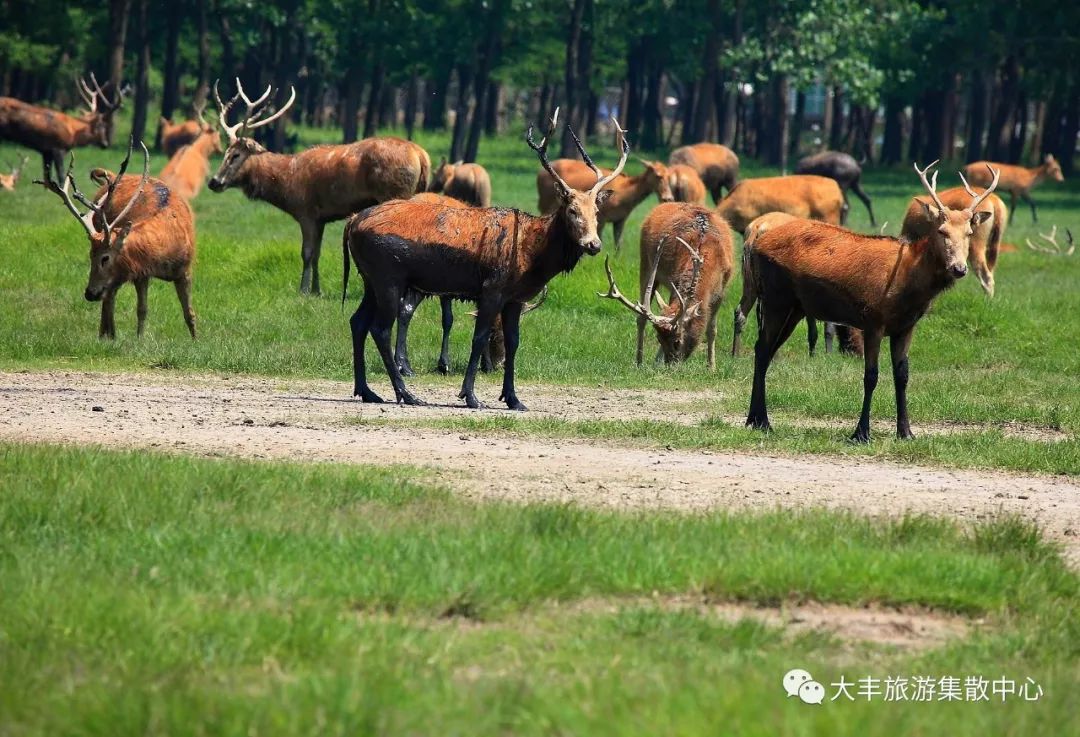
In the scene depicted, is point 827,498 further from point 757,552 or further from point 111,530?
point 111,530

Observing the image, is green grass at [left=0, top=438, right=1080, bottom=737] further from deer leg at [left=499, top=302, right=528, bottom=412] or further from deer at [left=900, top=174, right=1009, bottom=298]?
deer at [left=900, top=174, right=1009, bottom=298]

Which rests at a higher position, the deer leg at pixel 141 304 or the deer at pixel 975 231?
the deer at pixel 975 231

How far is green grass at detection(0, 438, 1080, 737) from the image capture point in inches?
228

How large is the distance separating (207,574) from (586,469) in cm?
369

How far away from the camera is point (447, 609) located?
7211 mm

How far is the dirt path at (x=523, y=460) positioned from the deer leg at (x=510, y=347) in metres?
0.31

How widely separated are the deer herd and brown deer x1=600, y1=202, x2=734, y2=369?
0.8 inches

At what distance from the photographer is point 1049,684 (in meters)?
6.59

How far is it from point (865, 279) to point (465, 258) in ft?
10.5

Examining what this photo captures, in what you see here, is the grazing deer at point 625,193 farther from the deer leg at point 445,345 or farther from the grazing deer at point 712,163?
the deer leg at point 445,345

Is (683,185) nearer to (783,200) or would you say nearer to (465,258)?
(783,200)

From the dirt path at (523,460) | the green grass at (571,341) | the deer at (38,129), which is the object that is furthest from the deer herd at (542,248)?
the deer at (38,129)

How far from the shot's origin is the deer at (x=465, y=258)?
46.6 ft

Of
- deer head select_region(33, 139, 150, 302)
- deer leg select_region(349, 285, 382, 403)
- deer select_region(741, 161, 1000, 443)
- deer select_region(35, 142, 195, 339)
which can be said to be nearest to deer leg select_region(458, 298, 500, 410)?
deer leg select_region(349, 285, 382, 403)
